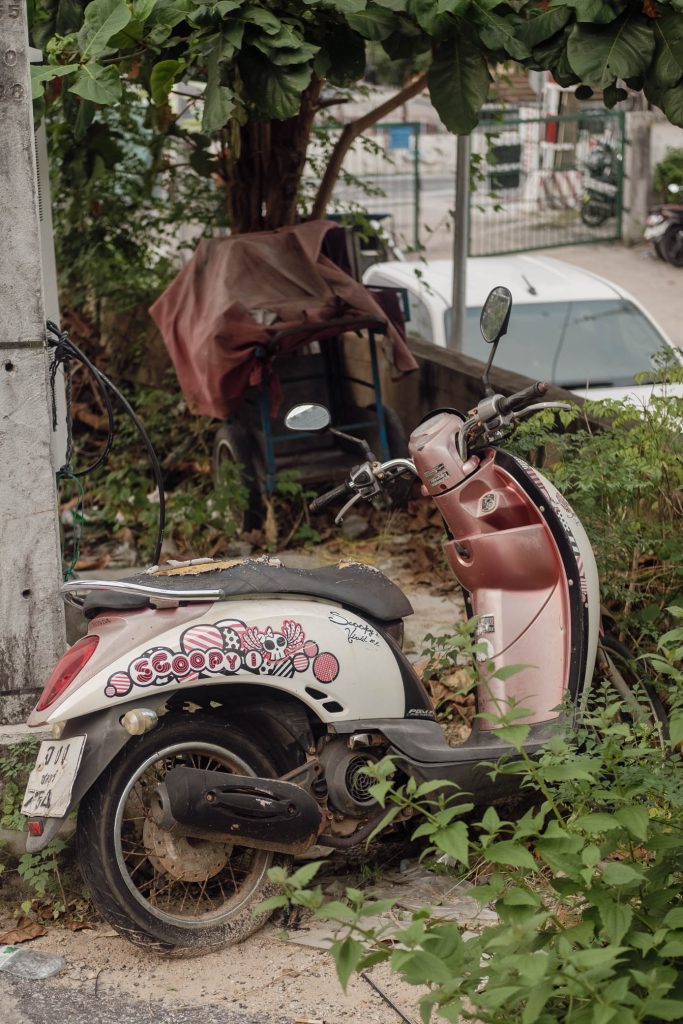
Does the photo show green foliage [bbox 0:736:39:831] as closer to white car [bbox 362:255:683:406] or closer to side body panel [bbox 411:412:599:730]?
side body panel [bbox 411:412:599:730]

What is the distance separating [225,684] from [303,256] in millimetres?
3931

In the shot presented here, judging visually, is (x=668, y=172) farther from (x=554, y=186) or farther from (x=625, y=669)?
(x=625, y=669)

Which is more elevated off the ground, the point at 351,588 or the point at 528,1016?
the point at 351,588

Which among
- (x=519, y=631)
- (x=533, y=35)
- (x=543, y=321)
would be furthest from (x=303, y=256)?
(x=519, y=631)

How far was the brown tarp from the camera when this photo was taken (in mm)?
6613

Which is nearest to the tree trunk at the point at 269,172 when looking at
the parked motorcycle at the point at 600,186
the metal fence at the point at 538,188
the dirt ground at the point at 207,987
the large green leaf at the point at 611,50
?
the large green leaf at the point at 611,50

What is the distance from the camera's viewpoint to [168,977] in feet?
11.4

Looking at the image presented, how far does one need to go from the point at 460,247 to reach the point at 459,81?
10.4 ft

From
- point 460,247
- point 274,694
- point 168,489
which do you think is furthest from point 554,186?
point 274,694

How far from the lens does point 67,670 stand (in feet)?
11.7

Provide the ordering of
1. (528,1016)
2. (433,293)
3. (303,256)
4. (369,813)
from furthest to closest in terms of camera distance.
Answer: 1. (433,293)
2. (303,256)
3. (369,813)
4. (528,1016)

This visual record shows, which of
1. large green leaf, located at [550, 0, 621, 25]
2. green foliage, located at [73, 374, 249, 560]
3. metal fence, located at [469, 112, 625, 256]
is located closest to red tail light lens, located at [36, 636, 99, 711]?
large green leaf, located at [550, 0, 621, 25]

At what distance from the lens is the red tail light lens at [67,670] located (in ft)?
11.5

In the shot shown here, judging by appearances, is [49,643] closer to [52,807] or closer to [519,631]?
[52,807]
